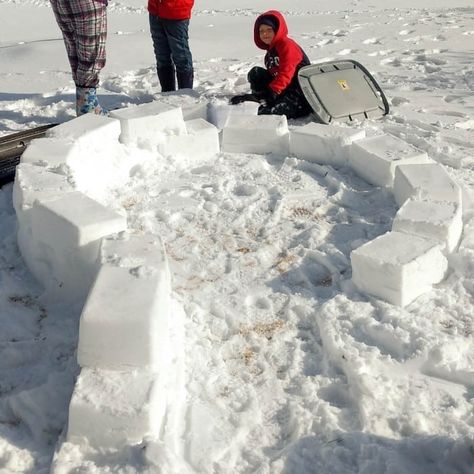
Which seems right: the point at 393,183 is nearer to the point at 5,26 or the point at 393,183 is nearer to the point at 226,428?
the point at 226,428

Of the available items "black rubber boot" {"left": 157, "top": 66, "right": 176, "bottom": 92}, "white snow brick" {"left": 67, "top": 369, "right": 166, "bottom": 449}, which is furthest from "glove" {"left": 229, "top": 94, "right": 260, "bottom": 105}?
"white snow brick" {"left": 67, "top": 369, "right": 166, "bottom": 449}

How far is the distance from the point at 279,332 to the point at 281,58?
2954 mm

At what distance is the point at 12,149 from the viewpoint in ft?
14.6

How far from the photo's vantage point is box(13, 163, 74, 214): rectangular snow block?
3.30 m

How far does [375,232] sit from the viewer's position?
3.49m

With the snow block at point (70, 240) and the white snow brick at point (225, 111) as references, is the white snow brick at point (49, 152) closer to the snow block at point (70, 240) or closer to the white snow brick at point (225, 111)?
the snow block at point (70, 240)

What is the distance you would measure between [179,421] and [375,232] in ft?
5.36

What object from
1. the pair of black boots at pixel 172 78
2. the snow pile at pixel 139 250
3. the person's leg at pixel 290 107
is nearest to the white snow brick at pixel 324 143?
the snow pile at pixel 139 250

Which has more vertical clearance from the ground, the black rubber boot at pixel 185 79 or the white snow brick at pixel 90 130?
the white snow brick at pixel 90 130

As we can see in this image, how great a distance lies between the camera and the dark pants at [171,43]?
18.3 feet

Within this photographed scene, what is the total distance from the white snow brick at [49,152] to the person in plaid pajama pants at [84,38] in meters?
1.12

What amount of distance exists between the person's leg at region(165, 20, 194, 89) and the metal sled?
1072 millimetres

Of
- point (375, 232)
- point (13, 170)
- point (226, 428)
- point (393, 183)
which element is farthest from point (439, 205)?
point (13, 170)

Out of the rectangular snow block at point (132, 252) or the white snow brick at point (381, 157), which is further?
the white snow brick at point (381, 157)
